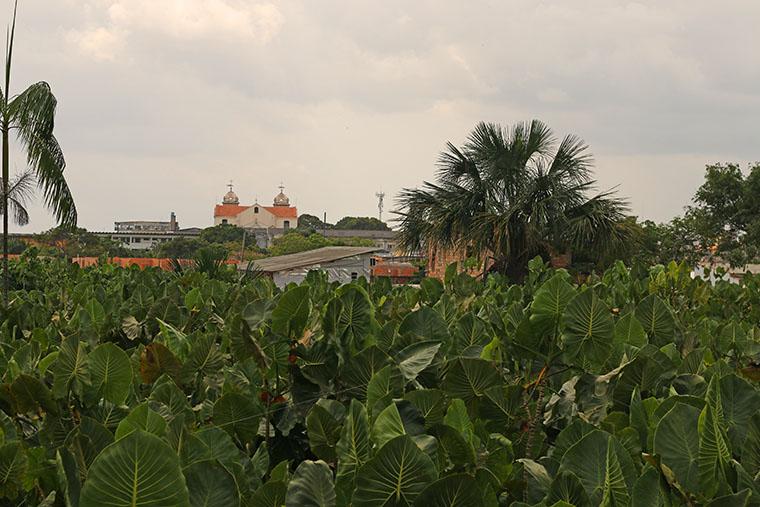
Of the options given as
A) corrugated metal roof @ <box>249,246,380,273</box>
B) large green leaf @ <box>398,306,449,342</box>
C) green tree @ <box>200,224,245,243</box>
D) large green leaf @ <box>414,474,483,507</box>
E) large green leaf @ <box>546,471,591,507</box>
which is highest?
green tree @ <box>200,224,245,243</box>

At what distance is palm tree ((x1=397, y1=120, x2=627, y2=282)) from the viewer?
1658 centimetres

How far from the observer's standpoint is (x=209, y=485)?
0.96 metres

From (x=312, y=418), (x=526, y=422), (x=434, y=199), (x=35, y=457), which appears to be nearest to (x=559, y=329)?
(x=526, y=422)

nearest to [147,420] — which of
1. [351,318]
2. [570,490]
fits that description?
[570,490]

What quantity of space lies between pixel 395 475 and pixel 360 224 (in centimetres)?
10930

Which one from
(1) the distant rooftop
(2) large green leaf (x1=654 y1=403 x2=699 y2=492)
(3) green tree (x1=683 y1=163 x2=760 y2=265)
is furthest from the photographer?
(1) the distant rooftop

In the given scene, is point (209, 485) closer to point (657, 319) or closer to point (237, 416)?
point (237, 416)

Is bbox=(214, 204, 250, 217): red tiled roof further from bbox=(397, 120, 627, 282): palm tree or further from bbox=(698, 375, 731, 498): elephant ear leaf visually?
bbox=(698, 375, 731, 498): elephant ear leaf

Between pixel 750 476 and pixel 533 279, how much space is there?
423 centimetres

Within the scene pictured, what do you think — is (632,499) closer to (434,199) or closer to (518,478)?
(518,478)

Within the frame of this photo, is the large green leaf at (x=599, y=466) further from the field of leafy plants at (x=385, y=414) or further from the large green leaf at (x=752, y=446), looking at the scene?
the large green leaf at (x=752, y=446)

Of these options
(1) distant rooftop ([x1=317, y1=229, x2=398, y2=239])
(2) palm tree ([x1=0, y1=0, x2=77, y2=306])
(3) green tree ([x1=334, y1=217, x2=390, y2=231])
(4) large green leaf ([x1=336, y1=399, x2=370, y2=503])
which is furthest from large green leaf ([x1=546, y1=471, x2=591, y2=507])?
(3) green tree ([x1=334, y1=217, x2=390, y2=231])

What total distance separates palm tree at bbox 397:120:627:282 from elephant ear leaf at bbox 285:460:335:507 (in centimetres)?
1533

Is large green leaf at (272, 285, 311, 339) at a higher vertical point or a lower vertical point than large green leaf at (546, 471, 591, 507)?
higher
